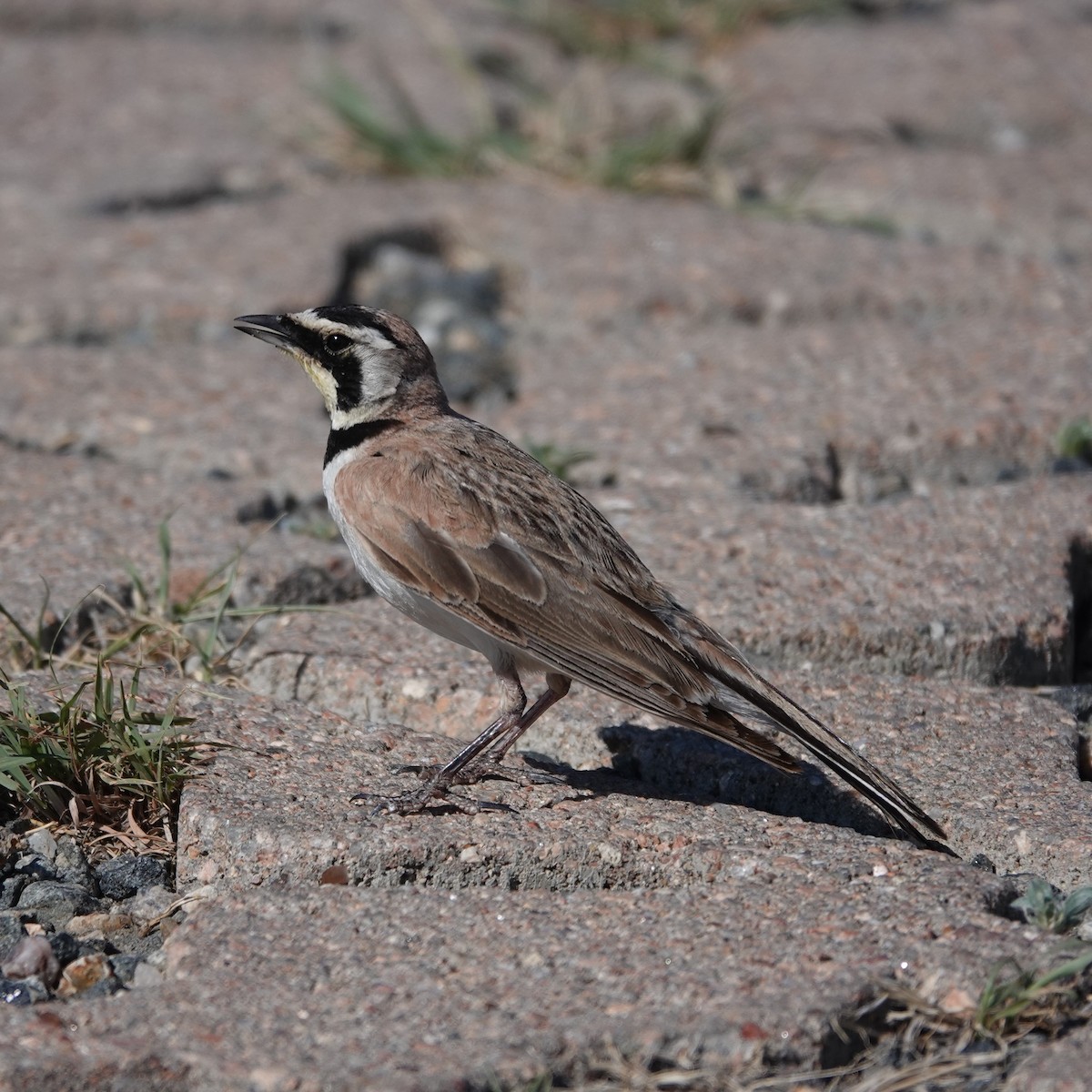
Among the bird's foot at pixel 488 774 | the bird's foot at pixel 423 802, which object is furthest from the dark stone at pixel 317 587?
the bird's foot at pixel 423 802

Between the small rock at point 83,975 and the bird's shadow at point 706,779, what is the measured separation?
954mm

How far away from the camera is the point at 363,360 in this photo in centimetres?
370

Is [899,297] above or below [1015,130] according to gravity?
below

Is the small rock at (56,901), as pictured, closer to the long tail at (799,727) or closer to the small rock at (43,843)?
the small rock at (43,843)

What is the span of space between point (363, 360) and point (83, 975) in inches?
63.5

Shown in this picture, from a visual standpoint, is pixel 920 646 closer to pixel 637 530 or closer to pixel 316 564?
pixel 637 530

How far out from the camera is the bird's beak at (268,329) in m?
3.74

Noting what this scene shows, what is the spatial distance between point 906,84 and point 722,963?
603cm

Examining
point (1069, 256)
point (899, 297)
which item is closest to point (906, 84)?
point (1069, 256)

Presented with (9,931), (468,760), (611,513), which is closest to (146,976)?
(9,931)

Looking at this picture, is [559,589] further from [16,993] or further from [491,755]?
[16,993]

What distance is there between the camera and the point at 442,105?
721cm

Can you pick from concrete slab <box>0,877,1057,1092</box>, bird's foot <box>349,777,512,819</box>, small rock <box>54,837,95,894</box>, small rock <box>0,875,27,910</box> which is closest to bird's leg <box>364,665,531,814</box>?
bird's foot <box>349,777,512,819</box>

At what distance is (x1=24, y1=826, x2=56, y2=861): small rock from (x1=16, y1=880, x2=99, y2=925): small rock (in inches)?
3.8
